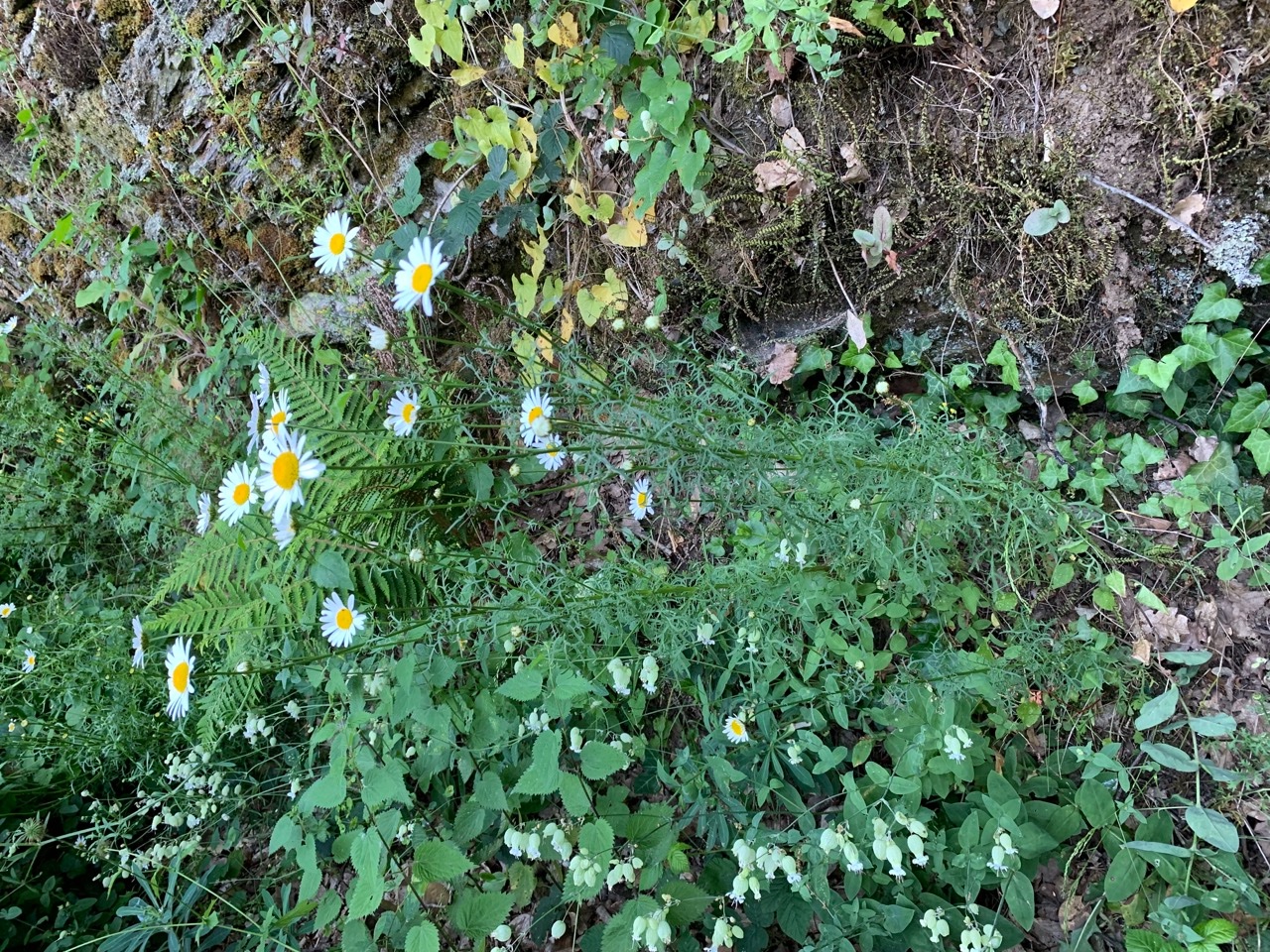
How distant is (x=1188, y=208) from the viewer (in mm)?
1597

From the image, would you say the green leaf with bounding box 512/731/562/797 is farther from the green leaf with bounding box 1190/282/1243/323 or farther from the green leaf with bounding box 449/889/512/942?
the green leaf with bounding box 1190/282/1243/323

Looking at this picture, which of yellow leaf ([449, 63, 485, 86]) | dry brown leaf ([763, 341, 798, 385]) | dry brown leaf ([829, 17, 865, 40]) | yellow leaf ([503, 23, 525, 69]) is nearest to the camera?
dry brown leaf ([829, 17, 865, 40])

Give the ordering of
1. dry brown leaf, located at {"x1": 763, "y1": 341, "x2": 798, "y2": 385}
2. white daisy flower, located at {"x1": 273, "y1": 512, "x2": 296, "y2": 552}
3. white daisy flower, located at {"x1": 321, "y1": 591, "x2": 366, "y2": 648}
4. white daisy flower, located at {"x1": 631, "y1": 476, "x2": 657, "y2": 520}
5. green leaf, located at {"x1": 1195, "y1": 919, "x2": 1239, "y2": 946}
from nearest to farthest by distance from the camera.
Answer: white daisy flower, located at {"x1": 273, "y1": 512, "x2": 296, "y2": 552}, green leaf, located at {"x1": 1195, "y1": 919, "x2": 1239, "y2": 946}, white daisy flower, located at {"x1": 321, "y1": 591, "x2": 366, "y2": 648}, white daisy flower, located at {"x1": 631, "y1": 476, "x2": 657, "y2": 520}, dry brown leaf, located at {"x1": 763, "y1": 341, "x2": 798, "y2": 385}

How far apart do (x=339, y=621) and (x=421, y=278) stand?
2.74 ft

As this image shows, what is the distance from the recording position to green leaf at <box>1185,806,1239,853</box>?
4.85 ft

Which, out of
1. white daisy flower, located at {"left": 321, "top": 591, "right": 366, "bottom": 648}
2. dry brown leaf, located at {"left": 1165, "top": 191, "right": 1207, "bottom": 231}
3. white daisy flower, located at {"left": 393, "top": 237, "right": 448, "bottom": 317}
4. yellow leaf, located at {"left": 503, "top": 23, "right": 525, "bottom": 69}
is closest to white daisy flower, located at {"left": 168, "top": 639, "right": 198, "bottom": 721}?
white daisy flower, located at {"left": 321, "top": 591, "right": 366, "bottom": 648}

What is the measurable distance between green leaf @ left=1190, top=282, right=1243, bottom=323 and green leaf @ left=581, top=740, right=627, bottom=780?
1654 mm

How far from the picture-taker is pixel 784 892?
1.69 meters

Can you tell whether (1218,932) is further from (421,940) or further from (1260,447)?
(421,940)

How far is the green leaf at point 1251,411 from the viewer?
5.33 feet

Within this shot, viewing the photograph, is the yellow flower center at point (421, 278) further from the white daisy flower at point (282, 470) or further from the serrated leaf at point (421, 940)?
the serrated leaf at point (421, 940)

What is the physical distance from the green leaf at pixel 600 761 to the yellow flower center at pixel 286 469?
783 millimetres

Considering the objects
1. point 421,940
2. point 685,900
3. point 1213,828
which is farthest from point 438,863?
point 1213,828

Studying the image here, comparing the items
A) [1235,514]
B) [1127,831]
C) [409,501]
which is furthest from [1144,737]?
[409,501]
